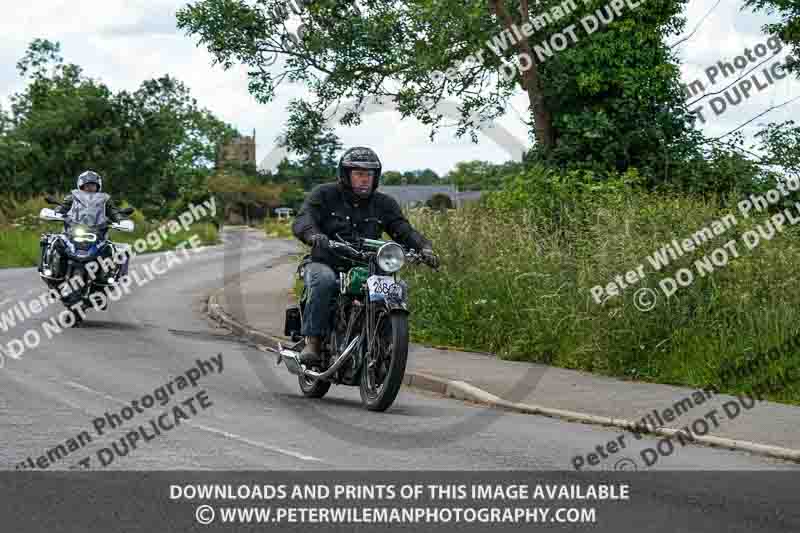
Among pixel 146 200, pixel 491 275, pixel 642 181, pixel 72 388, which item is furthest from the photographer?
pixel 146 200

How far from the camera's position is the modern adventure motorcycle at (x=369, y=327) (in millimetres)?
10555

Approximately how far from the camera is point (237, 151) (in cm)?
11844

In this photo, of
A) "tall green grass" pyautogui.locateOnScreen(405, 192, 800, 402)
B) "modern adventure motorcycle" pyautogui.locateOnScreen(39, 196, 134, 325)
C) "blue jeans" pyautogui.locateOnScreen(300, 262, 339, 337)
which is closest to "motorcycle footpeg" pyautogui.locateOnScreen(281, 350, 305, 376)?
"blue jeans" pyautogui.locateOnScreen(300, 262, 339, 337)

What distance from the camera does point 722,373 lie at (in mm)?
12766

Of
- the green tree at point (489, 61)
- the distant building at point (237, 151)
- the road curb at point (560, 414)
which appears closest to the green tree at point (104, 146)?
the distant building at point (237, 151)

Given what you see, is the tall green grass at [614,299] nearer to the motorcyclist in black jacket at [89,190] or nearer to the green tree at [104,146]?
the motorcyclist in black jacket at [89,190]

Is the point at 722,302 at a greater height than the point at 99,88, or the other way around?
the point at 99,88

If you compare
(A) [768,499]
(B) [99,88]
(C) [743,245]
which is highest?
(B) [99,88]

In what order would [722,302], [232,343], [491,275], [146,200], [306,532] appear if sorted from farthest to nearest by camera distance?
[146,200] → [232,343] → [491,275] → [722,302] → [306,532]

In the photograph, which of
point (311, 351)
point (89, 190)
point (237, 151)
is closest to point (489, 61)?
point (89, 190)

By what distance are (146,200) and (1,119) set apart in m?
22.7

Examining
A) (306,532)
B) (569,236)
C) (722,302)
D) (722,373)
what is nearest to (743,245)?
(722,302)

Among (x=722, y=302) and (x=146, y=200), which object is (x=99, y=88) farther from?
(x=722, y=302)

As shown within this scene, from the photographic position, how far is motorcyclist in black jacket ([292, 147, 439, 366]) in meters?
11.3
